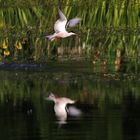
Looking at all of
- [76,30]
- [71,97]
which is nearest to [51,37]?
[76,30]

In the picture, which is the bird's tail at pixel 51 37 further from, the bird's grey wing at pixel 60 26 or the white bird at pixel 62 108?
the white bird at pixel 62 108

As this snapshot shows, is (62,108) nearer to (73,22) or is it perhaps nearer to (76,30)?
(73,22)

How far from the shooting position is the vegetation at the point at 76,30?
18.3 m

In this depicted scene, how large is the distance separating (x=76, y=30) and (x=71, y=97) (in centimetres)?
651

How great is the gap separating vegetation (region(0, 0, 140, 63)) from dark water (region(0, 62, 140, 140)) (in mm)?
1342

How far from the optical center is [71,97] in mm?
12641

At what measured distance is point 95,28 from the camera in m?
18.6

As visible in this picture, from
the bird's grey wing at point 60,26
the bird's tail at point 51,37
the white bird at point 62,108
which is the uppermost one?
the bird's grey wing at point 60,26

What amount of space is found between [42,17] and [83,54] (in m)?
1.65

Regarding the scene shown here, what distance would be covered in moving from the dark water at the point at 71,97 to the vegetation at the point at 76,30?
1.34 meters

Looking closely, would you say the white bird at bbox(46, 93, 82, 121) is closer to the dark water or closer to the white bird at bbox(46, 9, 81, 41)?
the dark water

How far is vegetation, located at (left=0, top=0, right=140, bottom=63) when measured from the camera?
18281 millimetres

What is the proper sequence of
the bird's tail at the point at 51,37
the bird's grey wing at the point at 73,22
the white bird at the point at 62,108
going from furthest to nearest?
the bird's tail at the point at 51,37
the bird's grey wing at the point at 73,22
the white bird at the point at 62,108

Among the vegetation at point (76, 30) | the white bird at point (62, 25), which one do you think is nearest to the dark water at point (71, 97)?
the white bird at point (62, 25)
